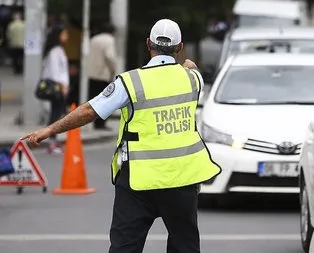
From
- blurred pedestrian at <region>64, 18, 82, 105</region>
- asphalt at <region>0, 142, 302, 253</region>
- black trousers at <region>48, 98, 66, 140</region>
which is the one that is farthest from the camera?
blurred pedestrian at <region>64, 18, 82, 105</region>

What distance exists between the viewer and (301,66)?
1271cm

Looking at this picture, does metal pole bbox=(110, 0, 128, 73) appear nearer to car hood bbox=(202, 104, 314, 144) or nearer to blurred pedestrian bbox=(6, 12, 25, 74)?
blurred pedestrian bbox=(6, 12, 25, 74)

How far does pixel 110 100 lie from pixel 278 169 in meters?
4.80

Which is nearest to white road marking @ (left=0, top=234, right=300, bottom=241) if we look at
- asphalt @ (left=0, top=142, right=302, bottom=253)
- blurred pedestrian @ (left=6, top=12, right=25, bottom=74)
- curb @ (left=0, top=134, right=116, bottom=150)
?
asphalt @ (left=0, top=142, right=302, bottom=253)

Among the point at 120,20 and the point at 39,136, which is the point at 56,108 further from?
the point at 39,136

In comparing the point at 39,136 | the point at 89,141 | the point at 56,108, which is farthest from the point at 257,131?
the point at 89,141

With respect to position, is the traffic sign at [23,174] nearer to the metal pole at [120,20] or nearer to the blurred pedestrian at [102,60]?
the blurred pedestrian at [102,60]

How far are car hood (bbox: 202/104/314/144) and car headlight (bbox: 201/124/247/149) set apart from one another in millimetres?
41

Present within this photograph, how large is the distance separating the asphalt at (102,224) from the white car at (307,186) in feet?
1.46

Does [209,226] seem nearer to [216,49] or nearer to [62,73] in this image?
[62,73]

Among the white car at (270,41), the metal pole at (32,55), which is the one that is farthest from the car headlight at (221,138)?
the metal pole at (32,55)

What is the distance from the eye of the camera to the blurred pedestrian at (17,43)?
118ft

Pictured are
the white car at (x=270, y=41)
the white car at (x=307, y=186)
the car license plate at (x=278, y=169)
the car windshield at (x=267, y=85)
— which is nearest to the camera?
the white car at (x=307, y=186)

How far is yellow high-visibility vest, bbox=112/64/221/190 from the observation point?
645 cm
